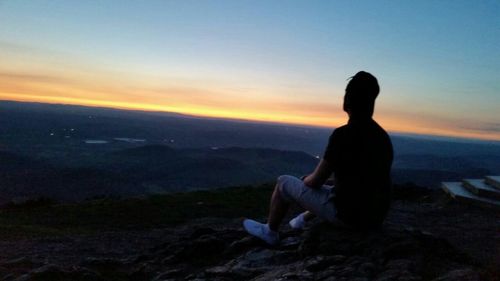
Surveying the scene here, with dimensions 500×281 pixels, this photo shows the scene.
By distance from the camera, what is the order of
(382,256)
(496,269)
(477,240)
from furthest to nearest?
(477,240), (382,256), (496,269)

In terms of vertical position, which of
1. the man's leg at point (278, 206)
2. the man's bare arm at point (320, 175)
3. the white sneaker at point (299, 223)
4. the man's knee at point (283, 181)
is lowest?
the white sneaker at point (299, 223)

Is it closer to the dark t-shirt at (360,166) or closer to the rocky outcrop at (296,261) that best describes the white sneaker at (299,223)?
the rocky outcrop at (296,261)

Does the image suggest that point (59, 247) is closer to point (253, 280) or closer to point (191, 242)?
point (191, 242)

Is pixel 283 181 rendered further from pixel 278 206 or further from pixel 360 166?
pixel 360 166

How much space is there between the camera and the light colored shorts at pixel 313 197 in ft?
23.6

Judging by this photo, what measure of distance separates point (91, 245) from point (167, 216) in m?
4.94

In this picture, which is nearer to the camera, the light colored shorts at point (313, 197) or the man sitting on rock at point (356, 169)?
the man sitting on rock at point (356, 169)

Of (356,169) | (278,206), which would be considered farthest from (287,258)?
(356,169)

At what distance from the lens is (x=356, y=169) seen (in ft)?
21.9

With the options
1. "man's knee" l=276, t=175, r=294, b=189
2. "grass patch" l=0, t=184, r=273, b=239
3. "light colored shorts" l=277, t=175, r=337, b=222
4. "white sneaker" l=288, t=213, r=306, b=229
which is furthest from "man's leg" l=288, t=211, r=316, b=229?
"grass patch" l=0, t=184, r=273, b=239

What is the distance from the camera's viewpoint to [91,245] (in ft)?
43.0

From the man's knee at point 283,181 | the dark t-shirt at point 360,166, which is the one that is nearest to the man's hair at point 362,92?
the dark t-shirt at point 360,166

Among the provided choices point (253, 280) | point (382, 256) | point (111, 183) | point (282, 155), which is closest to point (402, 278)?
point (382, 256)

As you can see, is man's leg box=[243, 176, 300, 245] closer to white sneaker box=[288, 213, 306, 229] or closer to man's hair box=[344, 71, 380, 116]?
white sneaker box=[288, 213, 306, 229]
